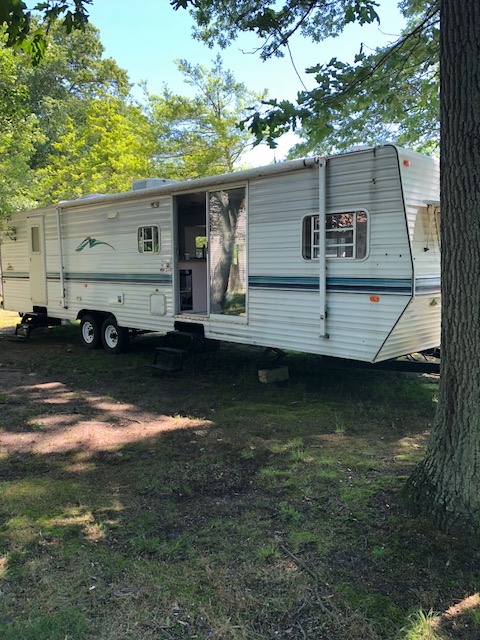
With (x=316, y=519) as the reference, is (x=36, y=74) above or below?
above

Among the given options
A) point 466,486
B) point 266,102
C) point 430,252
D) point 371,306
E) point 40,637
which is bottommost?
point 40,637

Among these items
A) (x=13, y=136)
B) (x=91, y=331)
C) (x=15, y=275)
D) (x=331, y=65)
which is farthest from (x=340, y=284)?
(x=13, y=136)

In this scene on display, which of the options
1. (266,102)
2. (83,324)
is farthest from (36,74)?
(266,102)

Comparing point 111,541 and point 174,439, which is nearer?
point 111,541

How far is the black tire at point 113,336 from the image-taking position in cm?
981

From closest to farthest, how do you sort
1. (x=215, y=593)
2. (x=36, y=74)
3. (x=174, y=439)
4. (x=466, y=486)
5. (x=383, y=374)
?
1. (x=215, y=593)
2. (x=466, y=486)
3. (x=174, y=439)
4. (x=383, y=374)
5. (x=36, y=74)

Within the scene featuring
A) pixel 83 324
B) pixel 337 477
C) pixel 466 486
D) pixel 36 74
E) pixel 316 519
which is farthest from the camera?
pixel 36 74

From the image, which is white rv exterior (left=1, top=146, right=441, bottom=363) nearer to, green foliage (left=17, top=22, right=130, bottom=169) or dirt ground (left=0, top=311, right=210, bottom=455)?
dirt ground (left=0, top=311, right=210, bottom=455)

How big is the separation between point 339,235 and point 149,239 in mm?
3707

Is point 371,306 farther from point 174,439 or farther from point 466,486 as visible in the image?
point 466,486

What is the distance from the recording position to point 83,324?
35.4ft

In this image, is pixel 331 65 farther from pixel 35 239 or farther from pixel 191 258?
pixel 35 239

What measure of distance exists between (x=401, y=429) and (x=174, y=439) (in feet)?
7.88

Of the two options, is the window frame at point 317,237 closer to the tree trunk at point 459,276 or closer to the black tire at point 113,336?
the tree trunk at point 459,276
